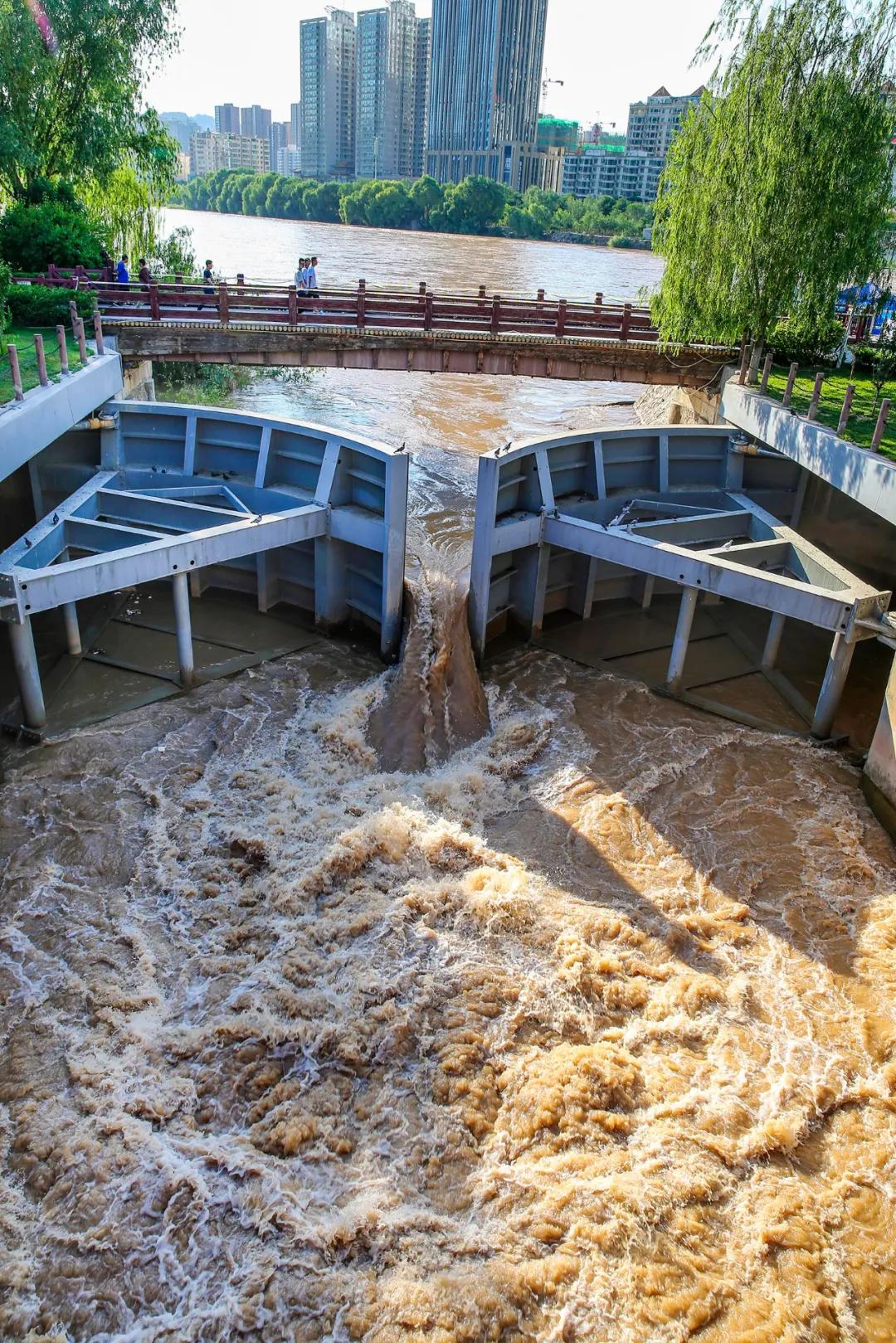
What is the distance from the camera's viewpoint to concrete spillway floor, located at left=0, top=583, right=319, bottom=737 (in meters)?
11.7

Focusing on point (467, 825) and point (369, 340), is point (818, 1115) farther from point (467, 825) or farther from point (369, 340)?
point (369, 340)

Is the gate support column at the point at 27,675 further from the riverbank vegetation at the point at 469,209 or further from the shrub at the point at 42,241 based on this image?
the riverbank vegetation at the point at 469,209

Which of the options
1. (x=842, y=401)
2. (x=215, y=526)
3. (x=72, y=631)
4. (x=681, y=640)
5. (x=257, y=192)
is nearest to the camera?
(x=681, y=640)

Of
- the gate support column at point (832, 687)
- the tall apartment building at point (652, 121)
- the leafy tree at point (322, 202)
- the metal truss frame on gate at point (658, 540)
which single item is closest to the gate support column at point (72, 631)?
the metal truss frame on gate at point (658, 540)

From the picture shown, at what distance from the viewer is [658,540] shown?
13.3 meters

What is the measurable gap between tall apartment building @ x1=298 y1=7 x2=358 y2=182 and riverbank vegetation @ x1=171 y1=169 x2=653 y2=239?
8153 cm

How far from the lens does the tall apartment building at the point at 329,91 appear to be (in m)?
172

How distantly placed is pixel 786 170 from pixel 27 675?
14310mm

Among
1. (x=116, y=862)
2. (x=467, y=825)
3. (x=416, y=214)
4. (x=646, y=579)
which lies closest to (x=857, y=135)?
(x=646, y=579)

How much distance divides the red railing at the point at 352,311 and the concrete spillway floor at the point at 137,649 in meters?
6.45

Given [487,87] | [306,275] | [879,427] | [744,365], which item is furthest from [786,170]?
[487,87]

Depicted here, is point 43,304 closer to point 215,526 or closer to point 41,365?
point 41,365

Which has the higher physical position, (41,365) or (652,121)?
(652,121)

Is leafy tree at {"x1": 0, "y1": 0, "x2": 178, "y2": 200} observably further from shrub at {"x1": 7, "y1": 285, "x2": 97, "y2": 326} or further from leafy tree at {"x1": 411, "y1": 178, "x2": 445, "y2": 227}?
leafy tree at {"x1": 411, "y1": 178, "x2": 445, "y2": 227}
